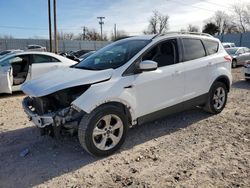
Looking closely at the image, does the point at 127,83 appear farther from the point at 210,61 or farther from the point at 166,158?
the point at 210,61

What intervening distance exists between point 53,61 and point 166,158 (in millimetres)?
6655

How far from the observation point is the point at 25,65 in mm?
9086

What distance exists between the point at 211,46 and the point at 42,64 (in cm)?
575

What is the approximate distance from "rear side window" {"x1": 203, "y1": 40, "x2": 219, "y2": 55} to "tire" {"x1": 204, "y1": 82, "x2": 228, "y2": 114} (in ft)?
2.30

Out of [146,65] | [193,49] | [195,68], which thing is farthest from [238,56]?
[146,65]

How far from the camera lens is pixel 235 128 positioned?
207 inches

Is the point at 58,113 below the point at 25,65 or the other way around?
below

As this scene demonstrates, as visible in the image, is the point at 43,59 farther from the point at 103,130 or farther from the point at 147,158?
the point at 147,158

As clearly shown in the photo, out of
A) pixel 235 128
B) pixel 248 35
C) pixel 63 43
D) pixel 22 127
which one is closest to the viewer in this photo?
pixel 235 128

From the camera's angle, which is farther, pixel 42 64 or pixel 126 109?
pixel 42 64

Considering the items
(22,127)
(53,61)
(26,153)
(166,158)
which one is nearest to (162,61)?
(166,158)

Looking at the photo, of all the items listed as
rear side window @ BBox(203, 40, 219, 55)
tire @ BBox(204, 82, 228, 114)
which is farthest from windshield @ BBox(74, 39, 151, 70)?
tire @ BBox(204, 82, 228, 114)

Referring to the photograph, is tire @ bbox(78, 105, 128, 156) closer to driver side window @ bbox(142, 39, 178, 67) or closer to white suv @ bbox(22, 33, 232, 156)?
white suv @ bbox(22, 33, 232, 156)

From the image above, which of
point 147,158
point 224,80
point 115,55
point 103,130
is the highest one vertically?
point 115,55
